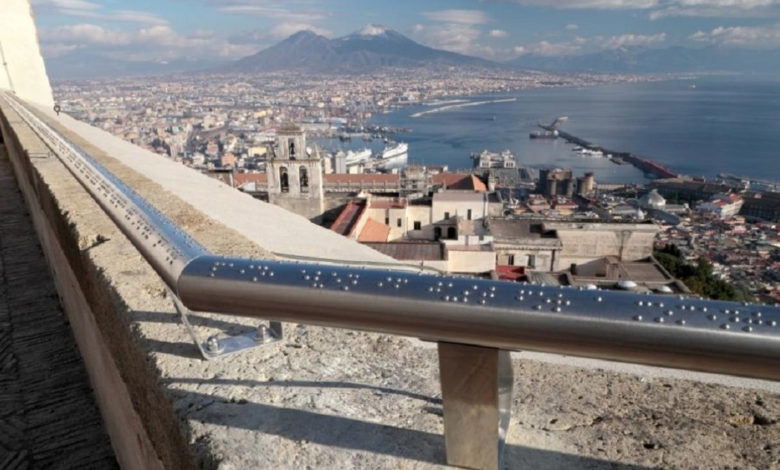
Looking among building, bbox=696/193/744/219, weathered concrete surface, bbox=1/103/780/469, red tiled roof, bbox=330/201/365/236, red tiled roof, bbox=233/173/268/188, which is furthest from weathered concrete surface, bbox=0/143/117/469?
building, bbox=696/193/744/219

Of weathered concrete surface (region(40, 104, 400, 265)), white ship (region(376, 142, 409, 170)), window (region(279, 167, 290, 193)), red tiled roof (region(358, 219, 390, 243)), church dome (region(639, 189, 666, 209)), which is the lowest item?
white ship (region(376, 142, 409, 170))

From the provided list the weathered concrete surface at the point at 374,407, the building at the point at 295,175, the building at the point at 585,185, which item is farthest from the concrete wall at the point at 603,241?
the building at the point at 585,185

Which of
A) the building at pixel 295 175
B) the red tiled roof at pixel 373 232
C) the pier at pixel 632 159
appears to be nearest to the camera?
the red tiled roof at pixel 373 232

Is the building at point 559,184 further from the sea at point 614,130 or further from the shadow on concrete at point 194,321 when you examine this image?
the shadow on concrete at point 194,321

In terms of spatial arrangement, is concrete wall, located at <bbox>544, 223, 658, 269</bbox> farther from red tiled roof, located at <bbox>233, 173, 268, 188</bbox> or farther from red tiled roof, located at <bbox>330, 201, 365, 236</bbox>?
red tiled roof, located at <bbox>233, 173, 268, 188</bbox>

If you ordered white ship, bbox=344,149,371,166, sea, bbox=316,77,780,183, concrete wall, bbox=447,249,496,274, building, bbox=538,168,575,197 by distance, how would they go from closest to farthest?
concrete wall, bbox=447,249,496,274
building, bbox=538,168,575,197
white ship, bbox=344,149,371,166
sea, bbox=316,77,780,183

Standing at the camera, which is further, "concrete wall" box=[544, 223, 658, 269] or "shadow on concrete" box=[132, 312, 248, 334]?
"concrete wall" box=[544, 223, 658, 269]

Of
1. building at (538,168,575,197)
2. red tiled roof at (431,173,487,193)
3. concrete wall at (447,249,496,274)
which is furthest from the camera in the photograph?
building at (538,168,575,197)

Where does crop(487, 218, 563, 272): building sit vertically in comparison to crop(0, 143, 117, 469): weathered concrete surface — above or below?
below
